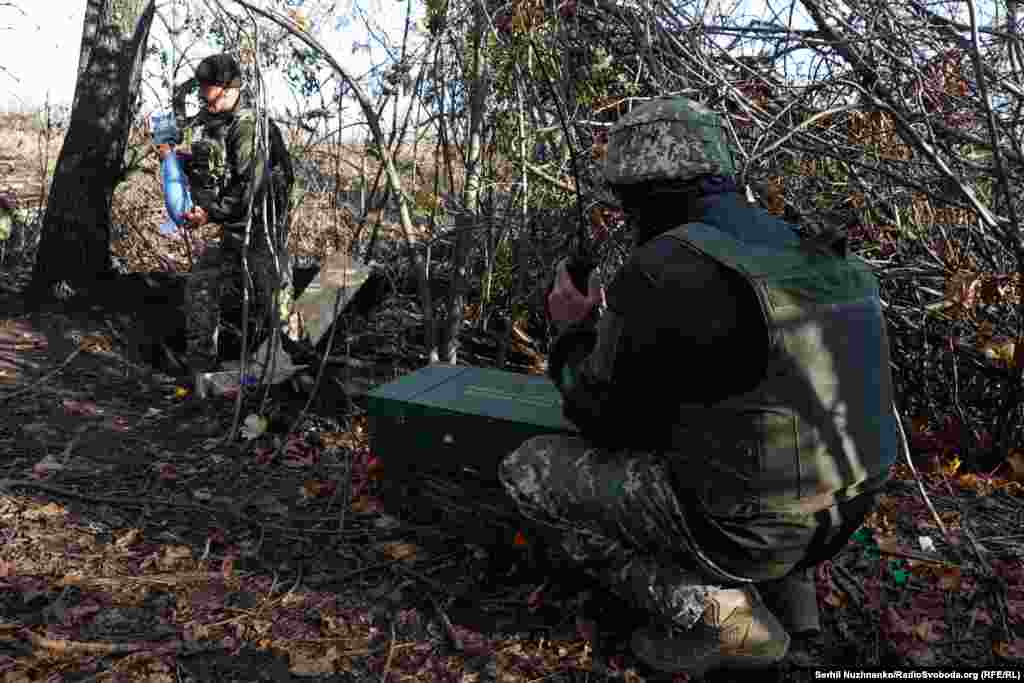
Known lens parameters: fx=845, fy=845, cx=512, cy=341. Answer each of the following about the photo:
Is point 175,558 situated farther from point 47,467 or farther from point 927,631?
point 927,631

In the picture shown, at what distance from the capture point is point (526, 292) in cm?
460

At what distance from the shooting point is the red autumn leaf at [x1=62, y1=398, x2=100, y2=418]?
4105mm

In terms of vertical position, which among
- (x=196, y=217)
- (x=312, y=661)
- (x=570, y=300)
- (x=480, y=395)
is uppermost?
(x=196, y=217)

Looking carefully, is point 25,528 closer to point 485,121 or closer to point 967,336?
point 485,121

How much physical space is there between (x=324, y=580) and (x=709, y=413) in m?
1.48

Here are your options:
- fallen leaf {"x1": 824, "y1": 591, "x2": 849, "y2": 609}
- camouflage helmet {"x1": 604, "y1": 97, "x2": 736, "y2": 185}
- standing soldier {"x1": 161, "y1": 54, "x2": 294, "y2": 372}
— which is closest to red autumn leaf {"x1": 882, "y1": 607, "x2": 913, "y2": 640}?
fallen leaf {"x1": 824, "y1": 591, "x2": 849, "y2": 609}

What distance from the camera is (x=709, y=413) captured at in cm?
206

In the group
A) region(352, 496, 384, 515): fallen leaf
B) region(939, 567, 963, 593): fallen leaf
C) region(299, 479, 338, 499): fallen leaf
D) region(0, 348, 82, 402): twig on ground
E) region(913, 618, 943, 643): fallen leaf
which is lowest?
region(913, 618, 943, 643): fallen leaf

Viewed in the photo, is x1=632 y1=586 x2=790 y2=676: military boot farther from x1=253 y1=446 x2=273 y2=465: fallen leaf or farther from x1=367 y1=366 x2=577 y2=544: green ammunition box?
x1=253 y1=446 x2=273 y2=465: fallen leaf

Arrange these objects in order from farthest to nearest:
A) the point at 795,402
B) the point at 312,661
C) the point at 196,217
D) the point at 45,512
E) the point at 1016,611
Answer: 1. the point at 196,217
2. the point at 45,512
3. the point at 1016,611
4. the point at 312,661
5. the point at 795,402

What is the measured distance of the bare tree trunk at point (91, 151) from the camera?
18.0 feet

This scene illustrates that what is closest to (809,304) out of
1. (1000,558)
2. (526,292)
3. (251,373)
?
(1000,558)

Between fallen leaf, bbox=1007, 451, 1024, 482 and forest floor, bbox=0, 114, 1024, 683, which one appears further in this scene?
fallen leaf, bbox=1007, 451, 1024, 482

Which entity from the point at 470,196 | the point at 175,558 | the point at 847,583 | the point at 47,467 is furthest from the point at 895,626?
the point at 47,467
